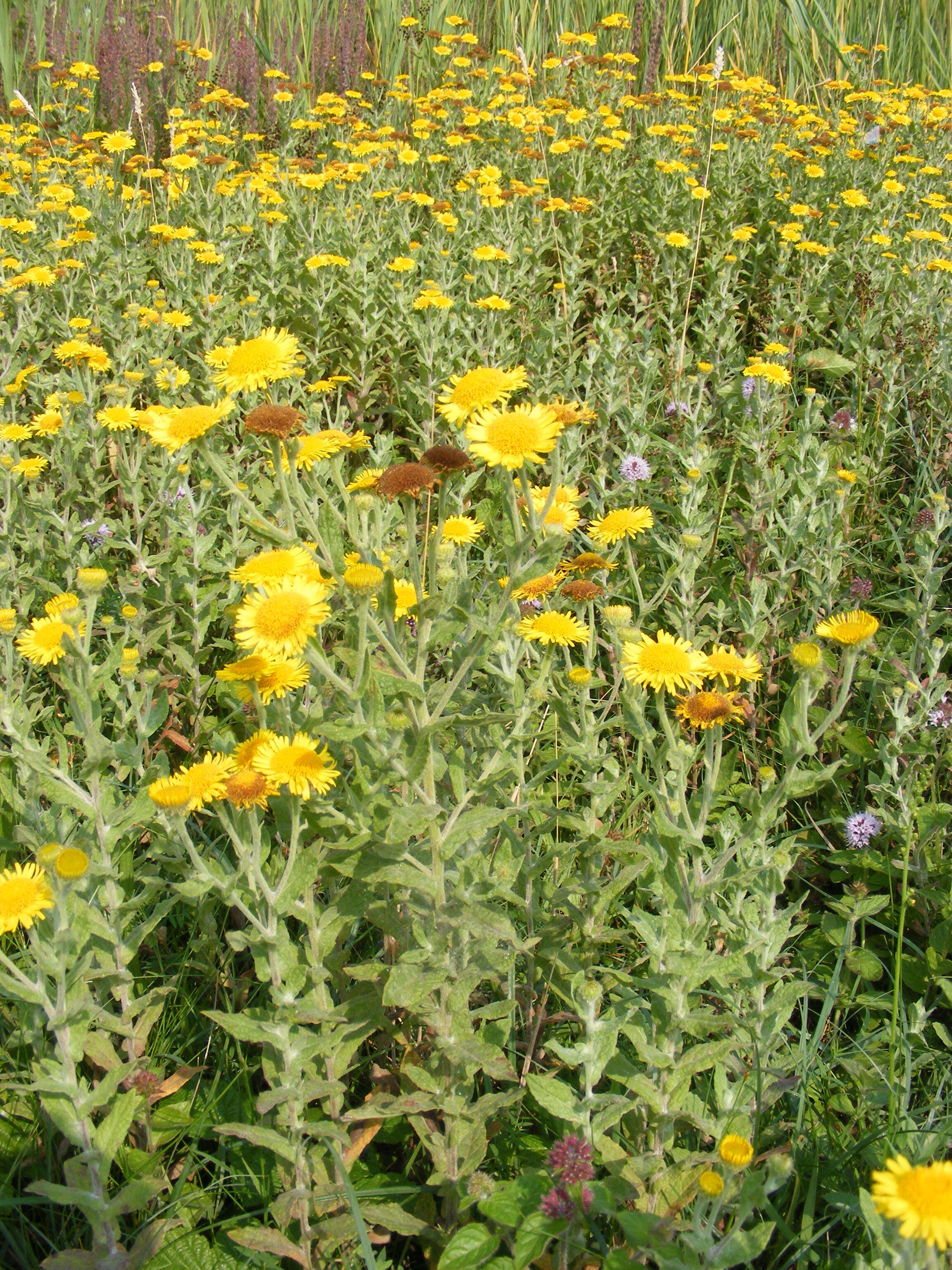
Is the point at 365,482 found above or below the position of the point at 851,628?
above

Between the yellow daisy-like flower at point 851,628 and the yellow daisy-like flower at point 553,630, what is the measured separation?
521 millimetres

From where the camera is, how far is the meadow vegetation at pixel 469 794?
1.73m

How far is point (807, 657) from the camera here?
1.71 metres

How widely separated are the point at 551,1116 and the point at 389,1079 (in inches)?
13.7

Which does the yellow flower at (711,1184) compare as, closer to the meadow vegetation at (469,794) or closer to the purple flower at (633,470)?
the meadow vegetation at (469,794)

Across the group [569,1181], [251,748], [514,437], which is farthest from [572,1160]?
[514,437]

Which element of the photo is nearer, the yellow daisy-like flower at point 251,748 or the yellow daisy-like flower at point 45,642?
the yellow daisy-like flower at point 251,748

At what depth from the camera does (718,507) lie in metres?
4.02

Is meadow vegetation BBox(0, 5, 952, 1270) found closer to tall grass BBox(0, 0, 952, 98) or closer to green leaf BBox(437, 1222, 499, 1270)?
green leaf BBox(437, 1222, 499, 1270)

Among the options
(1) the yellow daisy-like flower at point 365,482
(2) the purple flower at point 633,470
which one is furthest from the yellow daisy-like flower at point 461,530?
(2) the purple flower at point 633,470

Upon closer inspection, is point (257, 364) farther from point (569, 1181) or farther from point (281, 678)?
point (569, 1181)

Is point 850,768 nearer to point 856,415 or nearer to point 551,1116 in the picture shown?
point 551,1116

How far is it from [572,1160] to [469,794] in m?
0.64

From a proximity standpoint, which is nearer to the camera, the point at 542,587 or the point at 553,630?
the point at 553,630
